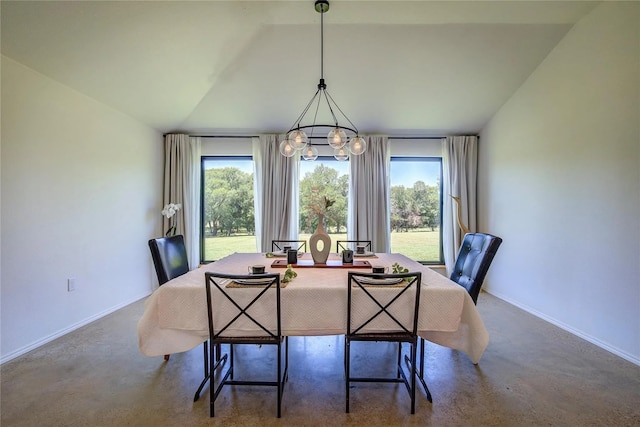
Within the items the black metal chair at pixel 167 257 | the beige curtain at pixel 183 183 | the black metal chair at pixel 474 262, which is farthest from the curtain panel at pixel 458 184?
the beige curtain at pixel 183 183

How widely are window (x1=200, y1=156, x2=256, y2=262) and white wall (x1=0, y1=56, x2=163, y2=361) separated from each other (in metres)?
0.95

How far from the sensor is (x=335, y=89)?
12.3 feet

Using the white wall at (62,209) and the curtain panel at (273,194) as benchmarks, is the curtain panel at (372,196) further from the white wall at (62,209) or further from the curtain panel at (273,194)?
the white wall at (62,209)

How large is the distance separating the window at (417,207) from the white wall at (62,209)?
12.5 ft

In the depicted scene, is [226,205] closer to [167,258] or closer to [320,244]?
[167,258]

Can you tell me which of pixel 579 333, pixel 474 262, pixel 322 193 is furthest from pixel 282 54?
pixel 579 333

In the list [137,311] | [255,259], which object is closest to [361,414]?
[255,259]

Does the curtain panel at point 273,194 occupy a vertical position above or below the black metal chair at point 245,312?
above

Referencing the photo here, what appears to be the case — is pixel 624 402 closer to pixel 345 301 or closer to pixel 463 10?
pixel 345 301

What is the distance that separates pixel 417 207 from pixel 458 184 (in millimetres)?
705

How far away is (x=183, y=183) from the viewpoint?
4.49 m

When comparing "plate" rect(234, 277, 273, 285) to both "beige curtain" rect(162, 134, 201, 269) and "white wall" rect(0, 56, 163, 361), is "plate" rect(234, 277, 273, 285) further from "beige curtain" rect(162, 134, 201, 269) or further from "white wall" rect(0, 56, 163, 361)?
"beige curtain" rect(162, 134, 201, 269)

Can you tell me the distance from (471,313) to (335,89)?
3.00 meters

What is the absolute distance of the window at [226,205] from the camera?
477cm
